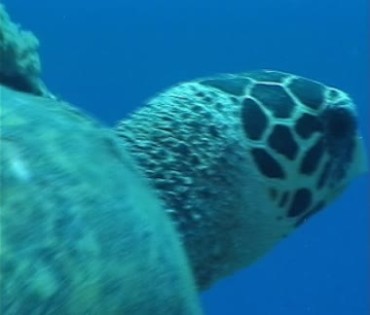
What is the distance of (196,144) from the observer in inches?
70.6

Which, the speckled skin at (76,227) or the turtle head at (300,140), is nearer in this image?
the speckled skin at (76,227)

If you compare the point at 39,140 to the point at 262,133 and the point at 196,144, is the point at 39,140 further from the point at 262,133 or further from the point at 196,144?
the point at 262,133

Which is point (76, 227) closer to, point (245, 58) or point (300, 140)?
point (300, 140)

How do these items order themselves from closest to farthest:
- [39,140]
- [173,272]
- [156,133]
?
[39,140]
[173,272]
[156,133]

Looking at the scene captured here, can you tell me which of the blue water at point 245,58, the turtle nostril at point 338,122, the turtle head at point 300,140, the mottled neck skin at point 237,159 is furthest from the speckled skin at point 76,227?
the blue water at point 245,58

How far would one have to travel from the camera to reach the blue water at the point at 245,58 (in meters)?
7.77

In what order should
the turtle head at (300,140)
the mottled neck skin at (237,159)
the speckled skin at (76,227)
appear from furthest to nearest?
the turtle head at (300,140)
the mottled neck skin at (237,159)
the speckled skin at (76,227)

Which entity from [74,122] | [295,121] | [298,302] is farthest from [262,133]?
[298,302]

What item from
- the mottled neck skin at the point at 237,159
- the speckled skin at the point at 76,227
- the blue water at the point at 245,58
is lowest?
the blue water at the point at 245,58

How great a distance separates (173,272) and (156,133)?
681mm

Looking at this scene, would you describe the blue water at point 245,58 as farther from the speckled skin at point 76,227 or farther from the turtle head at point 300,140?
the speckled skin at point 76,227

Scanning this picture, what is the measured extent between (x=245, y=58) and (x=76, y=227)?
9.03 meters

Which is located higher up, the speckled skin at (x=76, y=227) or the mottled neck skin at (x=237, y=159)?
the speckled skin at (x=76, y=227)

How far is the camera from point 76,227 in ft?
3.17
